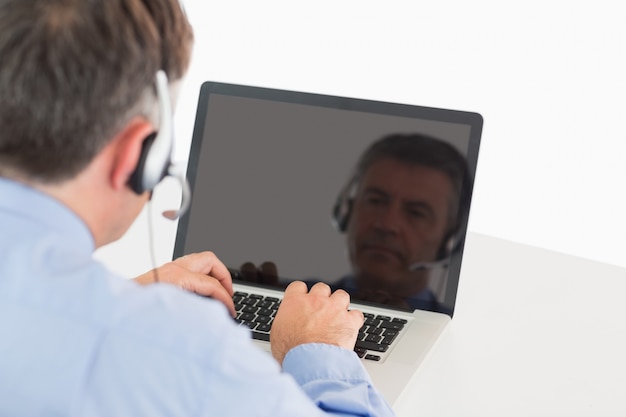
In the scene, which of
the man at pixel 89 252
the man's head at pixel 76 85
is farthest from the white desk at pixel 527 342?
the man's head at pixel 76 85

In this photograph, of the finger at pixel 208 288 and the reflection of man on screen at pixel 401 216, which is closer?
the finger at pixel 208 288

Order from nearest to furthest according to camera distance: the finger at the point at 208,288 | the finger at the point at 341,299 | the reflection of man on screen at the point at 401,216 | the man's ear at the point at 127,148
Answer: the man's ear at the point at 127,148 → the finger at the point at 341,299 → the finger at the point at 208,288 → the reflection of man on screen at the point at 401,216

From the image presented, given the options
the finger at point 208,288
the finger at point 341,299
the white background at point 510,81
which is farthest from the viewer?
the white background at point 510,81

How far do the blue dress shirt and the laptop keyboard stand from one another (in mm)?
660

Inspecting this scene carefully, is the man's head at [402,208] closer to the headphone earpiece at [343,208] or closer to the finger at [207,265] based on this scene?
the headphone earpiece at [343,208]

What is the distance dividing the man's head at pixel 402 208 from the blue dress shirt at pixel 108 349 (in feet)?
2.67

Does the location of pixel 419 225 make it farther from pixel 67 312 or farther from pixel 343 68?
pixel 343 68

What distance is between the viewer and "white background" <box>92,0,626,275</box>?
12.2ft

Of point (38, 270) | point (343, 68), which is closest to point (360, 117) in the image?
point (38, 270)

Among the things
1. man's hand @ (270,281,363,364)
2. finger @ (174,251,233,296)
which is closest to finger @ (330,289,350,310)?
man's hand @ (270,281,363,364)

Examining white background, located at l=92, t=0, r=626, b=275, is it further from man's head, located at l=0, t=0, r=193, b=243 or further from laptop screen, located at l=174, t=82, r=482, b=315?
man's head, located at l=0, t=0, r=193, b=243

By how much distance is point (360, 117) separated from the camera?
1731 millimetres

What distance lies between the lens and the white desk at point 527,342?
145 centimetres

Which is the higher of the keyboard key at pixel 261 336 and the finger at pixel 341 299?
the finger at pixel 341 299
